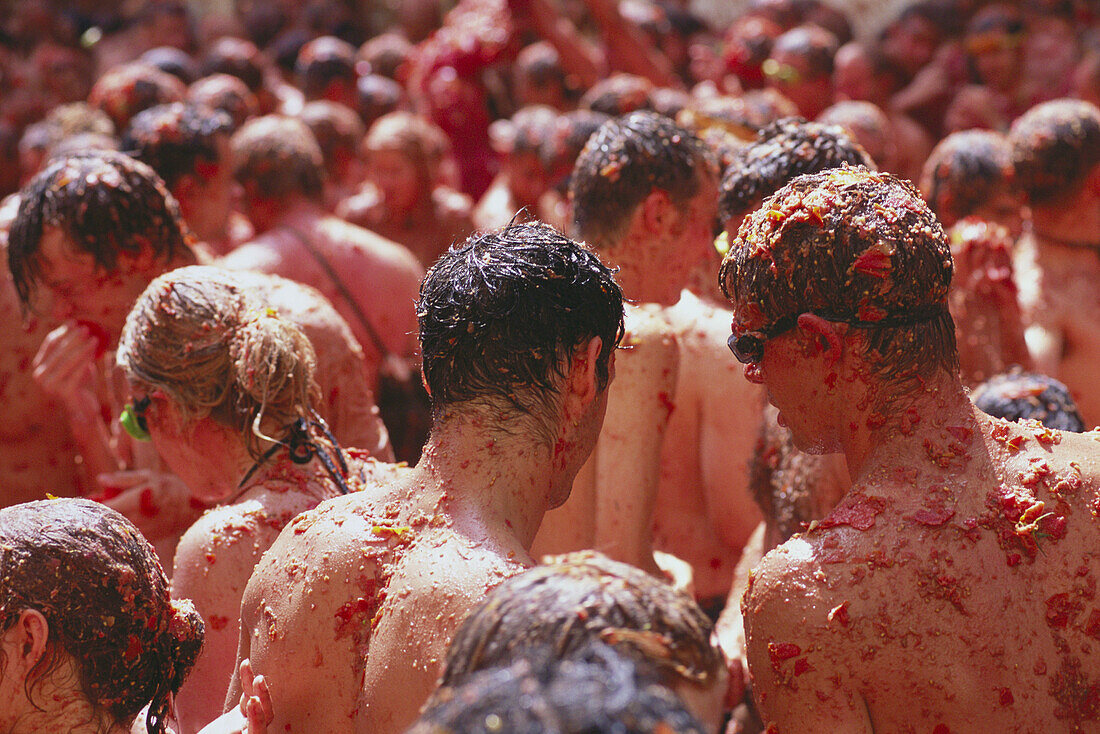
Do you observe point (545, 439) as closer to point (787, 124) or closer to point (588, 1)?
point (787, 124)

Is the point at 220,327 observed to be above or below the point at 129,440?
above

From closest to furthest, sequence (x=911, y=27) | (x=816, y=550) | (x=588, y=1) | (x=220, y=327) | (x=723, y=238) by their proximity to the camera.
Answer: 1. (x=816, y=550)
2. (x=220, y=327)
3. (x=723, y=238)
4. (x=588, y=1)
5. (x=911, y=27)

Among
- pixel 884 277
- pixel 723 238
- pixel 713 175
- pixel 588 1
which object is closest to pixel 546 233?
pixel 884 277

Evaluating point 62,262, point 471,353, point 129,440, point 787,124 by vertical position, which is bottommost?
point 129,440

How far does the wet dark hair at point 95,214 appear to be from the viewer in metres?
4.14

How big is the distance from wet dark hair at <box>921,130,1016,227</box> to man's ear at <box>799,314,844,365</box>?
3.29m

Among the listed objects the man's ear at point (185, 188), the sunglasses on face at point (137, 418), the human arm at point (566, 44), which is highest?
the human arm at point (566, 44)

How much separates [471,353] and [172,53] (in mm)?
8976

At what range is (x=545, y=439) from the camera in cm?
234

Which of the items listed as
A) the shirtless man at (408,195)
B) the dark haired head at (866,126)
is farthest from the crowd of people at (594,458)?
the shirtless man at (408,195)

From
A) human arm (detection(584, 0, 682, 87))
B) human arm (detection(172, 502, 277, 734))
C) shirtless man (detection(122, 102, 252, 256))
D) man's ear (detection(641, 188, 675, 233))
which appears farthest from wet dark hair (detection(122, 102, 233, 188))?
human arm (detection(584, 0, 682, 87))

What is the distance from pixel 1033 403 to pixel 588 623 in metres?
2.25

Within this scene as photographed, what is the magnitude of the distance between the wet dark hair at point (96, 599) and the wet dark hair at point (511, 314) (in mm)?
685

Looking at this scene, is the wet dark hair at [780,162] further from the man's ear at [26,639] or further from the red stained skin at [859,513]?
the man's ear at [26,639]
